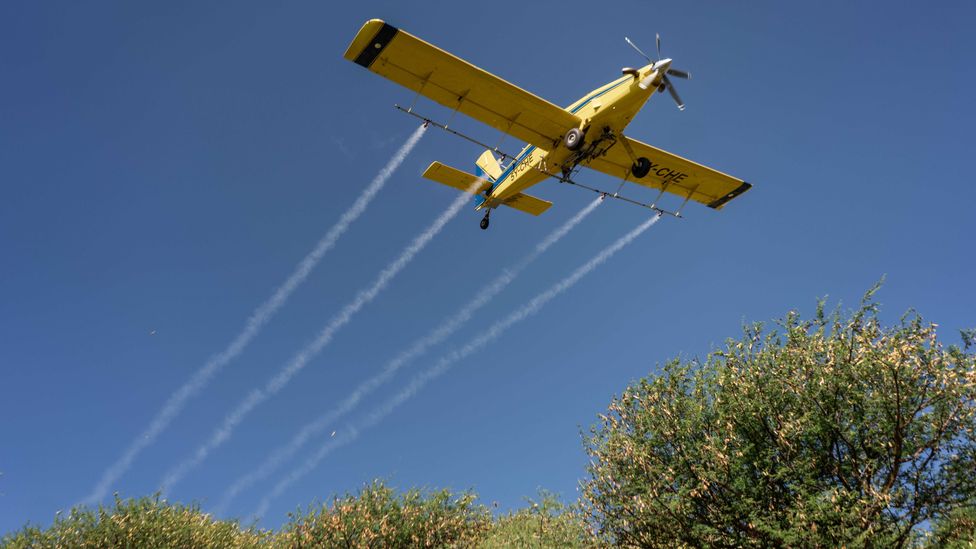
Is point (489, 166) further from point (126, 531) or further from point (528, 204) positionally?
point (126, 531)

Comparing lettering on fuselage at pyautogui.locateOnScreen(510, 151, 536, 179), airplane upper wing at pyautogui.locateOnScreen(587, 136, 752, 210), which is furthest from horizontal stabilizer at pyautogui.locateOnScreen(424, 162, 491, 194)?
airplane upper wing at pyautogui.locateOnScreen(587, 136, 752, 210)

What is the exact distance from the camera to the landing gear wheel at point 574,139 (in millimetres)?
21788

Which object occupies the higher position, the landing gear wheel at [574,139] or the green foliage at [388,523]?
the landing gear wheel at [574,139]

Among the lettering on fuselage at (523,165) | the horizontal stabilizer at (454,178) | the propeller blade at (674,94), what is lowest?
the propeller blade at (674,94)

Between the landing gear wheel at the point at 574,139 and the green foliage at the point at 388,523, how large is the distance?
18.6 metres

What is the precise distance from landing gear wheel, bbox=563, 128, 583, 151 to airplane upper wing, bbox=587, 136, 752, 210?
464 cm

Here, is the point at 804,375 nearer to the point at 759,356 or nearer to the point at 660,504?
the point at 759,356

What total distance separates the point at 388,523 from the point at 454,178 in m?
18.6

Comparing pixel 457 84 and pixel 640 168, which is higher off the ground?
pixel 457 84

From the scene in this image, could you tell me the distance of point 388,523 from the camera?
22422 millimetres

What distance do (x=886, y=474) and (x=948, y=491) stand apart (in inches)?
58.4

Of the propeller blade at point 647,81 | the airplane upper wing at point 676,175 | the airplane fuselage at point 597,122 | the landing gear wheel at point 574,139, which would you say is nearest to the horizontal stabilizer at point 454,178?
the airplane fuselage at point 597,122

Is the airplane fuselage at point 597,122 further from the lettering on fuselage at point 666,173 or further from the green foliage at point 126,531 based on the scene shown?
the green foliage at point 126,531

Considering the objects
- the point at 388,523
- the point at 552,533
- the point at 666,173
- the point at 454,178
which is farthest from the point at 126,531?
the point at 666,173
